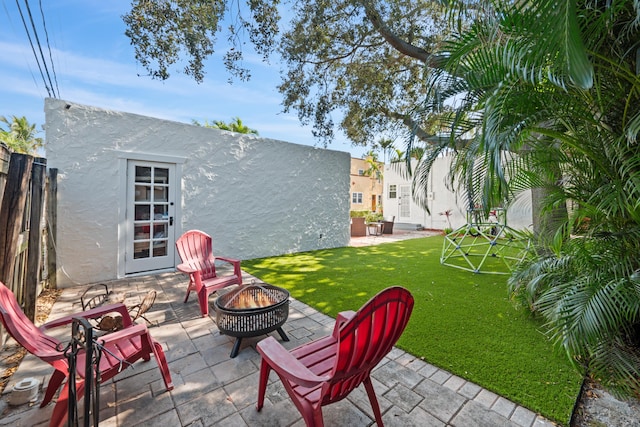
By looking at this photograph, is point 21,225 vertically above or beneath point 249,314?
above

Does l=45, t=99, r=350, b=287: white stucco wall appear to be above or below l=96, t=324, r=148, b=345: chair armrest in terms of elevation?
above

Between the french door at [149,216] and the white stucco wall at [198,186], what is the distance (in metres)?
0.14

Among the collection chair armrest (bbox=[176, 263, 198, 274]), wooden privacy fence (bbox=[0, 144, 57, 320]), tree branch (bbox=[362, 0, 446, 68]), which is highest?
tree branch (bbox=[362, 0, 446, 68])

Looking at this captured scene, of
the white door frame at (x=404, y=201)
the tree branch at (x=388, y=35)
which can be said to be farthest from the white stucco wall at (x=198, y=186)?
the white door frame at (x=404, y=201)

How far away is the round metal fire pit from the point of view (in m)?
2.49

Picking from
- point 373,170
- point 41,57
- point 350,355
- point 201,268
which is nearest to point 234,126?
point 41,57

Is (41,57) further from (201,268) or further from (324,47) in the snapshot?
(324,47)

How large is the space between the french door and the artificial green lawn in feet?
5.59

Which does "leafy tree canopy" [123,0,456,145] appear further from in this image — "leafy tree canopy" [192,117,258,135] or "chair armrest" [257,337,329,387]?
"leafy tree canopy" [192,117,258,135]

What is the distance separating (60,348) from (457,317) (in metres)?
3.74

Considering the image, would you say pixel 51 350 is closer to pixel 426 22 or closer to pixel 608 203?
pixel 608 203

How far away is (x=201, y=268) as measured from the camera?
13.0 feet

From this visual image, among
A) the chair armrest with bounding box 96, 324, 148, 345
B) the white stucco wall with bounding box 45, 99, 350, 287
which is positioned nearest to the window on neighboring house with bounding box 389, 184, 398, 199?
the white stucco wall with bounding box 45, 99, 350, 287

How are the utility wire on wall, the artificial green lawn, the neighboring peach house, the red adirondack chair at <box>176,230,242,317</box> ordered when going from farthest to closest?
1. the neighboring peach house
2. the utility wire on wall
3. the red adirondack chair at <box>176,230,242,317</box>
4. the artificial green lawn
